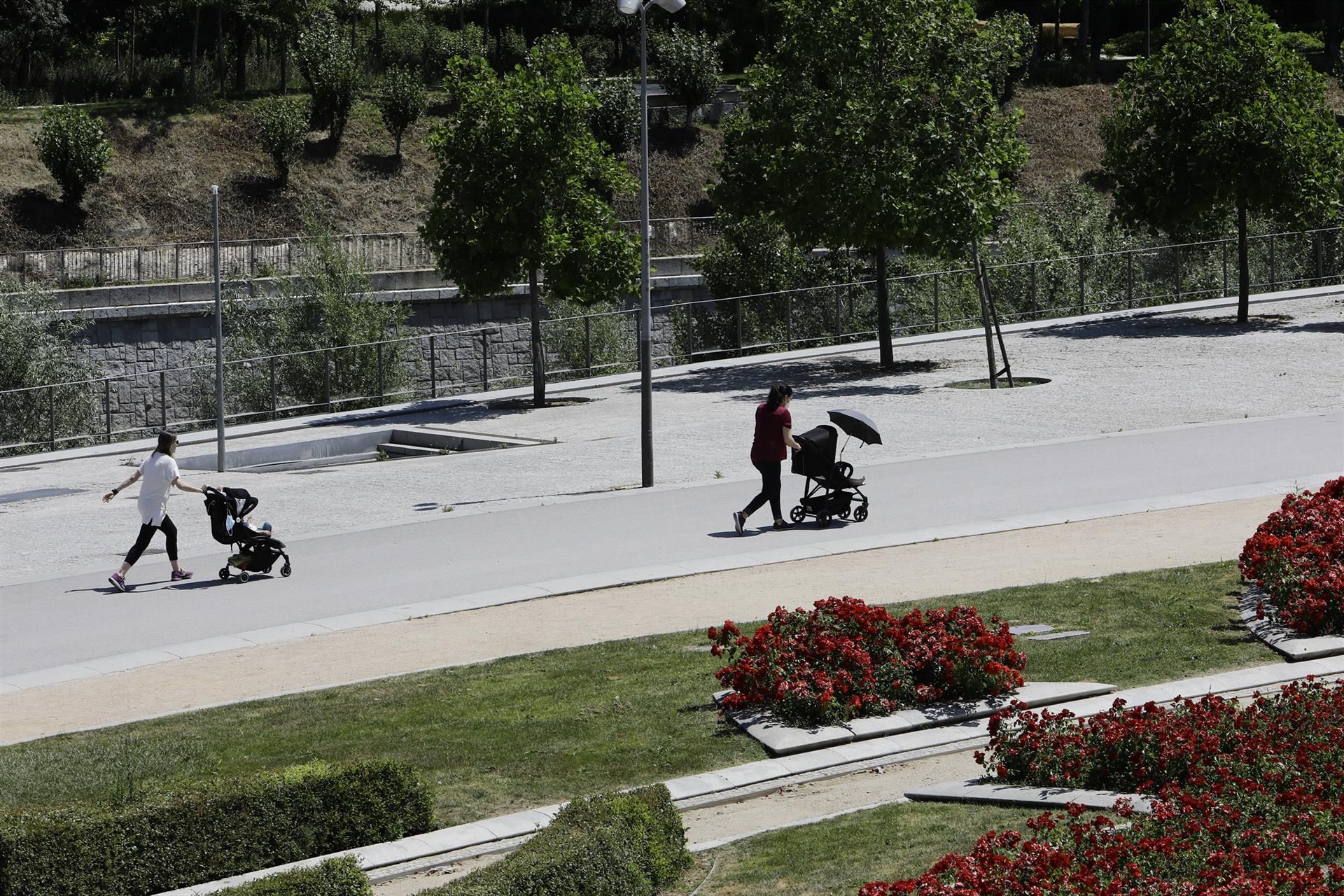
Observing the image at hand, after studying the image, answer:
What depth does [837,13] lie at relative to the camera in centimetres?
2927

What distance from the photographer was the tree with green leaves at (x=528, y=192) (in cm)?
2755

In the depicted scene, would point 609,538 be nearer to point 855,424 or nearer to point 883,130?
point 855,424

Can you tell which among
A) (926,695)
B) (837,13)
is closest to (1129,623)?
(926,695)

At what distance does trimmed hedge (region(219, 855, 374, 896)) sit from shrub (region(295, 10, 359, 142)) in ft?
176

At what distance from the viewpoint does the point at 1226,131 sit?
1214 inches

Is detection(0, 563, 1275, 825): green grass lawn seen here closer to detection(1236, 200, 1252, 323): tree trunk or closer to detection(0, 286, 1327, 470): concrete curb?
detection(0, 286, 1327, 470): concrete curb

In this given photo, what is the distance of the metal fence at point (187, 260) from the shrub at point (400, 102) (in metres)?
10.4

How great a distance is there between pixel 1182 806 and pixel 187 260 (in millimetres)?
41155

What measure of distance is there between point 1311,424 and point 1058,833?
16.5m

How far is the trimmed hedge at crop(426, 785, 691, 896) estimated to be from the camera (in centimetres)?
649

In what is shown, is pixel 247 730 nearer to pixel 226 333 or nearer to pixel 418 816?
pixel 418 816

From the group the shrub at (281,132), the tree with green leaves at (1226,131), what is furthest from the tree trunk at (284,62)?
the tree with green leaves at (1226,131)

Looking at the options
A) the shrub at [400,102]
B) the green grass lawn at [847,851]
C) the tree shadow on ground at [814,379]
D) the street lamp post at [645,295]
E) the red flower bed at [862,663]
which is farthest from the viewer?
the shrub at [400,102]

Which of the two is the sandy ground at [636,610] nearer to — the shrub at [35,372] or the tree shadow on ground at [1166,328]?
the tree shadow on ground at [1166,328]
